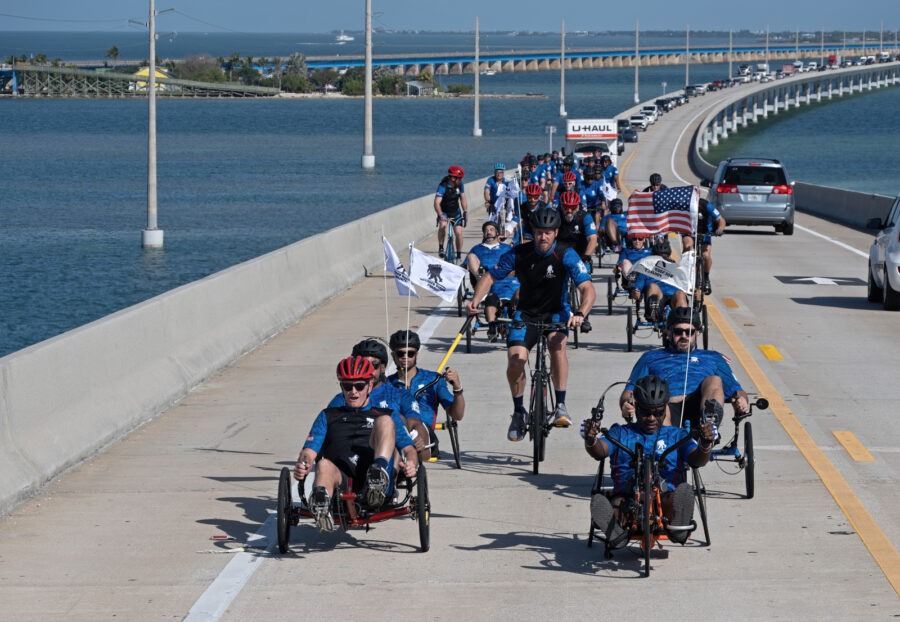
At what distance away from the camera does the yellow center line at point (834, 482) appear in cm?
947

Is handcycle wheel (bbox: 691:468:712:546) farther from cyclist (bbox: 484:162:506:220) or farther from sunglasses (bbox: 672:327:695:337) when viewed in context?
cyclist (bbox: 484:162:506:220)

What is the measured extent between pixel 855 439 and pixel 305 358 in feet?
22.0

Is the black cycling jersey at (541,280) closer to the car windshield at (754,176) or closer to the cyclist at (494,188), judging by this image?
the cyclist at (494,188)

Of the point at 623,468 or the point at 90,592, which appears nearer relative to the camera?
the point at 90,592

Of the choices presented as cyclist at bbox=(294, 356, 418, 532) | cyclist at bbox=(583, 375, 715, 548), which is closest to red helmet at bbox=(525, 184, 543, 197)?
cyclist at bbox=(294, 356, 418, 532)

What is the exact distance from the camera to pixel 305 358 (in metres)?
17.9

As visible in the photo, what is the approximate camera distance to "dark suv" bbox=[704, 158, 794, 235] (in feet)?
126

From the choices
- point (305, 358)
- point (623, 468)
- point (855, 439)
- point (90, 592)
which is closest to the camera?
point (90, 592)

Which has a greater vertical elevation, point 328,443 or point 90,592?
point 328,443

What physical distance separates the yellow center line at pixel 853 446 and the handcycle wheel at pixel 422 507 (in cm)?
411

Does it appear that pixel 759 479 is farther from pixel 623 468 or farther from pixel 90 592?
pixel 90 592

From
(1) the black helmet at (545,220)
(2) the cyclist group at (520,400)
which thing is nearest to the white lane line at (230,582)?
(2) the cyclist group at (520,400)

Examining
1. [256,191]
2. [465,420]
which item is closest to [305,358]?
[465,420]

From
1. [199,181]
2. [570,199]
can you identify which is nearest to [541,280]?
[570,199]
